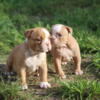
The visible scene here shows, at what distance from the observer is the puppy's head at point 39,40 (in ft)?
16.2

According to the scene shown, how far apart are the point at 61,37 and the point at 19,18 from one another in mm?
3570

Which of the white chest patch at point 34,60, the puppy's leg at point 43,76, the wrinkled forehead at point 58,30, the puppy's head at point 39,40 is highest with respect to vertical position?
the wrinkled forehead at point 58,30

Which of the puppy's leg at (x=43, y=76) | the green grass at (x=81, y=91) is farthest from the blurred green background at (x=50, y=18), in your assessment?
the green grass at (x=81, y=91)

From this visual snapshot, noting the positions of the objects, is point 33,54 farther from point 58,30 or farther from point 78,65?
point 78,65

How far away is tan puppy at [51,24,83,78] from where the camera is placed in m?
5.59

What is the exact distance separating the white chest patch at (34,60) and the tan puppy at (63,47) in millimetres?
431

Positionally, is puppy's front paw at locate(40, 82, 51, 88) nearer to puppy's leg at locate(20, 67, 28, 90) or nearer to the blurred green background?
puppy's leg at locate(20, 67, 28, 90)

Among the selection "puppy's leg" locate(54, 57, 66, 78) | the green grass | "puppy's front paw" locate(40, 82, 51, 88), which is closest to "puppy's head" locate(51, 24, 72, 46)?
"puppy's leg" locate(54, 57, 66, 78)

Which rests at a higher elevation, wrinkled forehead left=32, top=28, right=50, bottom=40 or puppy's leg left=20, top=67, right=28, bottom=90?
wrinkled forehead left=32, top=28, right=50, bottom=40

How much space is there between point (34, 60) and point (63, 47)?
744 millimetres

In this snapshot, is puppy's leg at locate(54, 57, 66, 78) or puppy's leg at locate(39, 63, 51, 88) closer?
puppy's leg at locate(39, 63, 51, 88)

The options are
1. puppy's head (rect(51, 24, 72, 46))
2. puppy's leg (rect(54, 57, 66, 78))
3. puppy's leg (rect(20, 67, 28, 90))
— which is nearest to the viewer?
puppy's leg (rect(20, 67, 28, 90))

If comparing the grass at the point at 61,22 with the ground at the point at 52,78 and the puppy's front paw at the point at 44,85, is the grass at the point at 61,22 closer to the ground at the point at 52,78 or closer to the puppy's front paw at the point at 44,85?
the ground at the point at 52,78

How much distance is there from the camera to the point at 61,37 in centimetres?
560
